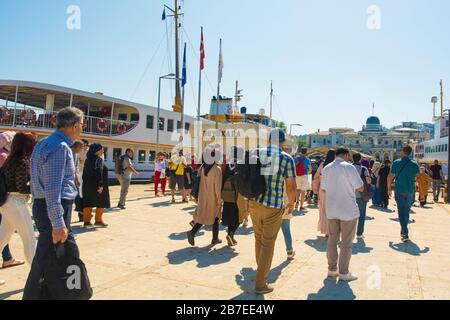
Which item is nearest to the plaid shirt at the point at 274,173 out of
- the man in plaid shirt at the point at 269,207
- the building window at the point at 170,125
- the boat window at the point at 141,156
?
the man in plaid shirt at the point at 269,207

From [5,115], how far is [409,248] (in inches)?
761

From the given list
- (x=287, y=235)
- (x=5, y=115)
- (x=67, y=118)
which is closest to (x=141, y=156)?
(x=5, y=115)

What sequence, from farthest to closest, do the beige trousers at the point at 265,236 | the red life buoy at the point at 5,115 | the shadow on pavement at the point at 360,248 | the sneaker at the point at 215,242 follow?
the red life buoy at the point at 5,115
the sneaker at the point at 215,242
the shadow on pavement at the point at 360,248
the beige trousers at the point at 265,236

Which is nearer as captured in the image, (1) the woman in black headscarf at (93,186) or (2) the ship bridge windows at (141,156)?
(1) the woman in black headscarf at (93,186)

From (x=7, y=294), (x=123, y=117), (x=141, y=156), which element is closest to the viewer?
(x=7, y=294)

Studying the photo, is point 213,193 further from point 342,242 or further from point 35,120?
point 35,120

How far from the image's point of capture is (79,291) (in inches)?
111

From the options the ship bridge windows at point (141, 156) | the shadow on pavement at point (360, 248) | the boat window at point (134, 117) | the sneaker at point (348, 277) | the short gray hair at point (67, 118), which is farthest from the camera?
the ship bridge windows at point (141, 156)

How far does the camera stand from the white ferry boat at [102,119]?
59.4 ft

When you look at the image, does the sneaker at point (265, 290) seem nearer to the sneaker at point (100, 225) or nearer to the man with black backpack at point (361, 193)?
the man with black backpack at point (361, 193)

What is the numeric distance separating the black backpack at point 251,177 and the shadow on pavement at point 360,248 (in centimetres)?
311

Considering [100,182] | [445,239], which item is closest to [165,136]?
[100,182]

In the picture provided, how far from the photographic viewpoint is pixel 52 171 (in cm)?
286

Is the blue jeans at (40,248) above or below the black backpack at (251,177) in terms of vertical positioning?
below
